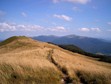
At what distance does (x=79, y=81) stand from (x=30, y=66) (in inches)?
358

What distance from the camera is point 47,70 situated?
35.1 metres

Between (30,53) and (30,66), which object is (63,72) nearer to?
(30,66)

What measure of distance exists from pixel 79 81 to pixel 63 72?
3685mm

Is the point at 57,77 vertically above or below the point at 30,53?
below

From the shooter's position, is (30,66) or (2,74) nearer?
(2,74)

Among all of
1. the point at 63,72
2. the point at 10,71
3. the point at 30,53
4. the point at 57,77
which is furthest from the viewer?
the point at 30,53

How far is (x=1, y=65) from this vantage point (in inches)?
1265

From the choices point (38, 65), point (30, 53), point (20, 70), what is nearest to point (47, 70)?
point (38, 65)

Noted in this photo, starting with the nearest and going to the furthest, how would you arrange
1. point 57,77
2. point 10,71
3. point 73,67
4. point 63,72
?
point 10,71, point 57,77, point 63,72, point 73,67

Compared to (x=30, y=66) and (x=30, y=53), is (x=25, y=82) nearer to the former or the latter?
(x=30, y=66)

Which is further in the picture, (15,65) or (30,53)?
(30,53)

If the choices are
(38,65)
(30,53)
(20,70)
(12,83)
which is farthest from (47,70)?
(30,53)

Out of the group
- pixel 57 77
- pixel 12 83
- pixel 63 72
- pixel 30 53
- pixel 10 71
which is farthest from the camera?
pixel 30 53

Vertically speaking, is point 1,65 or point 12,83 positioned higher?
point 1,65
